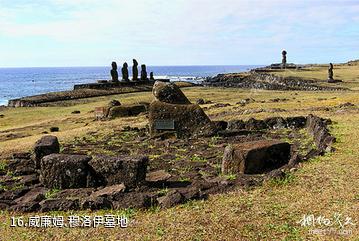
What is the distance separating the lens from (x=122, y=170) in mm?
12055

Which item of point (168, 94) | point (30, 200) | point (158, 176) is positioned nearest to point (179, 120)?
point (168, 94)

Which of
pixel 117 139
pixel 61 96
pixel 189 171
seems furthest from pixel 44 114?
pixel 189 171

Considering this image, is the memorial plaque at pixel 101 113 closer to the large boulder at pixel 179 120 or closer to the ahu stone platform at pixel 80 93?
the large boulder at pixel 179 120

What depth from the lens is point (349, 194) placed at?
10.3 metres

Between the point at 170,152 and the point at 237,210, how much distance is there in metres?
7.66

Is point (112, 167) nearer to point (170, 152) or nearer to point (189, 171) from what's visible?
point (189, 171)

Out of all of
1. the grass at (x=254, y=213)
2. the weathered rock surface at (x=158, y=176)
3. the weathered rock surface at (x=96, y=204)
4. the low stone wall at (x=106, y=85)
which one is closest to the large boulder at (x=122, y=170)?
the weathered rock surface at (x=158, y=176)

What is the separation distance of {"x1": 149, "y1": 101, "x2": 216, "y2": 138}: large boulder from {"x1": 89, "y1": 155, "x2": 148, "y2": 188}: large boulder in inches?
320

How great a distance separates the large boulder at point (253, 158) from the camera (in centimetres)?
A: 1287

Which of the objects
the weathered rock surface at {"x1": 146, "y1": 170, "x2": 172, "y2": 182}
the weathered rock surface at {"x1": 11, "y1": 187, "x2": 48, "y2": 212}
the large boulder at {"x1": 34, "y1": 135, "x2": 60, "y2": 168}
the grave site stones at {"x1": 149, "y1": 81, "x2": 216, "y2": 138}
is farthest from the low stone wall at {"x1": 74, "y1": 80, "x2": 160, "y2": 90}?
the weathered rock surface at {"x1": 11, "y1": 187, "x2": 48, "y2": 212}

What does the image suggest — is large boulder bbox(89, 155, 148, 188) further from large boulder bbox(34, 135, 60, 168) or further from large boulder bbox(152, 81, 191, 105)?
large boulder bbox(152, 81, 191, 105)

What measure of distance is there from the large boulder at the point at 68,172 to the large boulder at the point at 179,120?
8198mm

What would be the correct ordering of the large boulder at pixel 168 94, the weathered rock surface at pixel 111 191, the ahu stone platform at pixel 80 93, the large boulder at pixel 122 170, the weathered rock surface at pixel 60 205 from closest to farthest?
the weathered rock surface at pixel 60 205, the weathered rock surface at pixel 111 191, the large boulder at pixel 122 170, the large boulder at pixel 168 94, the ahu stone platform at pixel 80 93

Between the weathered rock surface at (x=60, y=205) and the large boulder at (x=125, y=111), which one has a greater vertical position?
the large boulder at (x=125, y=111)
